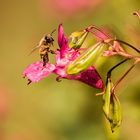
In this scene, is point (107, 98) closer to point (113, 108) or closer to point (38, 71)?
point (113, 108)

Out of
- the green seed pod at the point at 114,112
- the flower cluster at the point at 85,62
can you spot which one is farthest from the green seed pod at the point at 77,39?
the green seed pod at the point at 114,112

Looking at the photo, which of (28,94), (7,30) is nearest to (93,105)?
(28,94)

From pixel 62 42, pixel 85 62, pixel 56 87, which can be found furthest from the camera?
pixel 56 87

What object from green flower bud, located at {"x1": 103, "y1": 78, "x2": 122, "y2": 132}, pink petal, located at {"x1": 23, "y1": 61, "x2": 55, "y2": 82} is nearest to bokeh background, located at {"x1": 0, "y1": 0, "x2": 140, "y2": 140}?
green flower bud, located at {"x1": 103, "y1": 78, "x2": 122, "y2": 132}

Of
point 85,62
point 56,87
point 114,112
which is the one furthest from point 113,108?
point 56,87

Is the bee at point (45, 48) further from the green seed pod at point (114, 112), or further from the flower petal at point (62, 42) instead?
the green seed pod at point (114, 112)

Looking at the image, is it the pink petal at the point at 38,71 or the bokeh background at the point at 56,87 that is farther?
the bokeh background at the point at 56,87
